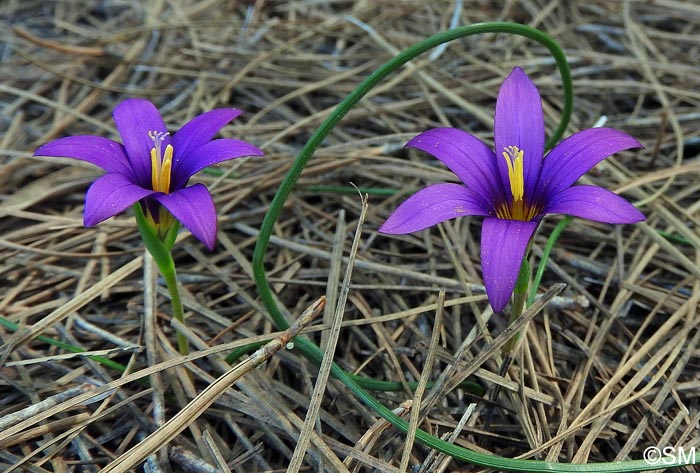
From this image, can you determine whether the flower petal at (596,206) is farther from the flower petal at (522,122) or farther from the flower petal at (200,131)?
the flower petal at (200,131)

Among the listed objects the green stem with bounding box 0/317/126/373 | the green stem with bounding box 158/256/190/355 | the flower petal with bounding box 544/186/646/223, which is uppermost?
the flower petal with bounding box 544/186/646/223

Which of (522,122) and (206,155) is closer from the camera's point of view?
(206,155)

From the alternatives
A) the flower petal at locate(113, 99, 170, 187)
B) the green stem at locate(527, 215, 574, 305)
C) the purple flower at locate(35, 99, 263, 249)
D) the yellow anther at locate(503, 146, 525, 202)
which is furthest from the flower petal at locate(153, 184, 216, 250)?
the green stem at locate(527, 215, 574, 305)

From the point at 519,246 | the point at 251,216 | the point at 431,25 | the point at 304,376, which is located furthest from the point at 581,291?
the point at 431,25

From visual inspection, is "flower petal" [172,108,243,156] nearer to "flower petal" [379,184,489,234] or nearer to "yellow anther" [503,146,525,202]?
"flower petal" [379,184,489,234]

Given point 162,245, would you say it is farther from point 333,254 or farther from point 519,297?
point 519,297

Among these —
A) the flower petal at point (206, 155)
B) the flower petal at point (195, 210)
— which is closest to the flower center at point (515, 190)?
the flower petal at point (206, 155)

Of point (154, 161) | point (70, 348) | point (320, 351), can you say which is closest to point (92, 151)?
point (154, 161)
